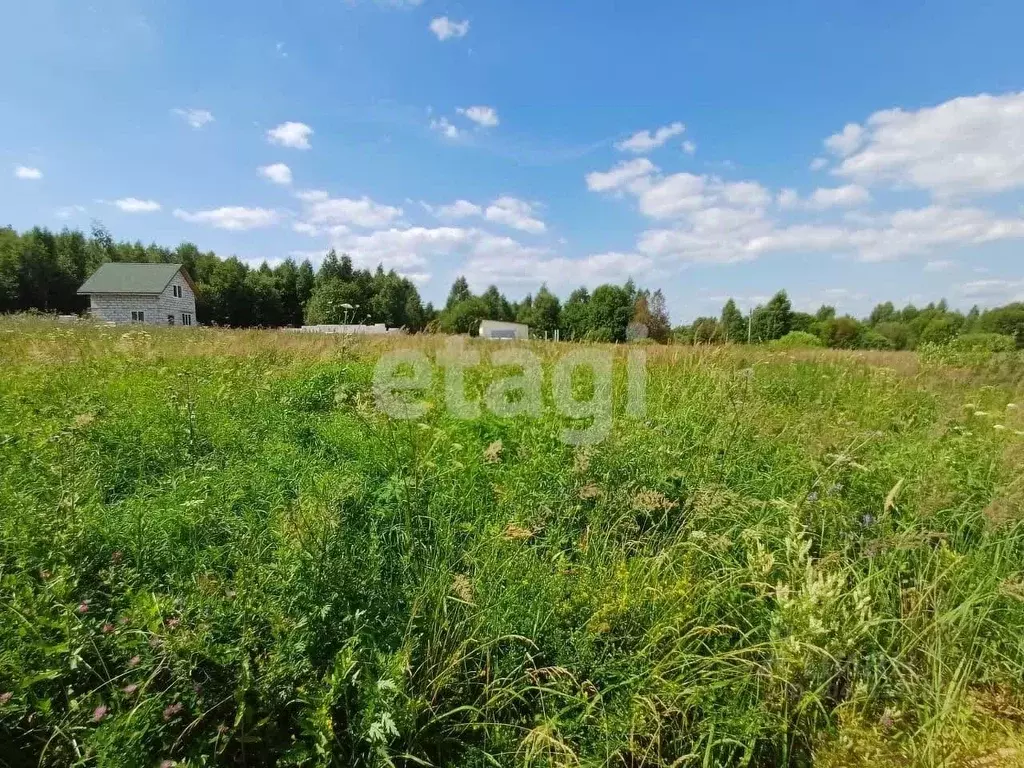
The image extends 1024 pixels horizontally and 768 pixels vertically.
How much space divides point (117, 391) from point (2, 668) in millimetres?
3388

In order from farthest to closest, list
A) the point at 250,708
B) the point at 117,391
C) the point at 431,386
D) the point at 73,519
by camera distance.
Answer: the point at 431,386 → the point at 117,391 → the point at 73,519 → the point at 250,708

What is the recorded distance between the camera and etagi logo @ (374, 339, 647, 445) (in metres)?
2.87

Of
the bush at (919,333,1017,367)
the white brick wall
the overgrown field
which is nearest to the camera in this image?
the overgrown field

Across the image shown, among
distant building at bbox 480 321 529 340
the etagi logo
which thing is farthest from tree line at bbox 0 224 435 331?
the etagi logo

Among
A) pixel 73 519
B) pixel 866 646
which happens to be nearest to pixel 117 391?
pixel 73 519

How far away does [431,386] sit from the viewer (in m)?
4.25

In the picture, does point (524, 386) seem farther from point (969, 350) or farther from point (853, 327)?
point (853, 327)

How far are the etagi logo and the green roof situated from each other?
113 feet

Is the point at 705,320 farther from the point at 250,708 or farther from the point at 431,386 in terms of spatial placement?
the point at 250,708

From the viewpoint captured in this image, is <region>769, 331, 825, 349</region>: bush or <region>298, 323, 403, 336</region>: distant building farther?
<region>769, 331, 825, 349</region>: bush

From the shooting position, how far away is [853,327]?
36219 millimetres

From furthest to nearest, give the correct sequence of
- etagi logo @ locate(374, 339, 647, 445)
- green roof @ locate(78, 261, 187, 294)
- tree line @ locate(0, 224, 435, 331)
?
tree line @ locate(0, 224, 435, 331), green roof @ locate(78, 261, 187, 294), etagi logo @ locate(374, 339, 647, 445)

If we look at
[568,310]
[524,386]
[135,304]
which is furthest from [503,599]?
[135,304]

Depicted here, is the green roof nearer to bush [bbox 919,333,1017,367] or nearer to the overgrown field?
the overgrown field
